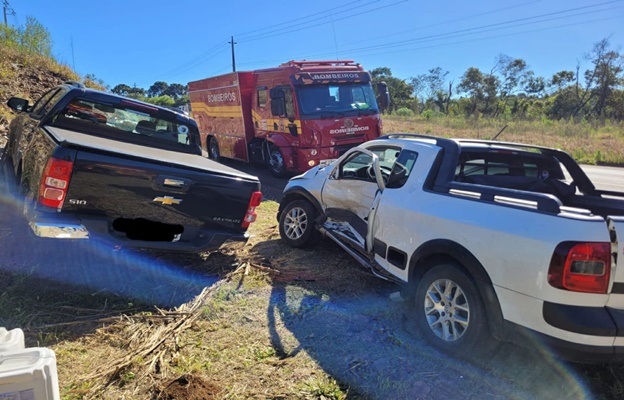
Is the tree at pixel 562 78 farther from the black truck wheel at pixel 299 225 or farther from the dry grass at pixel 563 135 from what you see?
the black truck wheel at pixel 299 225

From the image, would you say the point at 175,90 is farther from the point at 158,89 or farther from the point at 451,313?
the point at 451,313

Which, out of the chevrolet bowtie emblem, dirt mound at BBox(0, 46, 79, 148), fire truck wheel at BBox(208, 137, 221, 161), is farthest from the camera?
fire truck wheel at BBox(208, 137, 221, 161)

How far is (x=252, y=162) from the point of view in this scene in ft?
42.0

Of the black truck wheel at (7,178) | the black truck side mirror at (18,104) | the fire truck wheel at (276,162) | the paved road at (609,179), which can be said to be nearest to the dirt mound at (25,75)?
the fire truck wheel at (276,162)

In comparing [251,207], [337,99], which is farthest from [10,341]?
[337,99]

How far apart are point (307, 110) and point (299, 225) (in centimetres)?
514

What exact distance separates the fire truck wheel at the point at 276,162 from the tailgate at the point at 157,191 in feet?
22.2

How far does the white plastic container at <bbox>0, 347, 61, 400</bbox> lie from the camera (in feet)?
4.92

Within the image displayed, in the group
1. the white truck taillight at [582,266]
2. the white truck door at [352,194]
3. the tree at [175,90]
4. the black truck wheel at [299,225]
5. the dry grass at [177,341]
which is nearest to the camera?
the white truck taillight at [582,266]

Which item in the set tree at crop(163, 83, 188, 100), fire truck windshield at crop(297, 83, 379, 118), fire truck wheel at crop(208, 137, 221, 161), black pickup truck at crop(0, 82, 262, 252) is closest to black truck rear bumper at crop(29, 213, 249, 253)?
black pickup truck at crop(0, 82, 262, 252)

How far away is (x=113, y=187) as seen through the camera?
141 inches

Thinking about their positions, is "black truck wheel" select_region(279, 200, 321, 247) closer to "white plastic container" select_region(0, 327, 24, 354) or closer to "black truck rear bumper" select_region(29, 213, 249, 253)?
"black truck rear bumper" select_region(29, 213, 249, 253)

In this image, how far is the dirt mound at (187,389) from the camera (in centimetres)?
267

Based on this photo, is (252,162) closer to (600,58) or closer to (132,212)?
(132,212)
